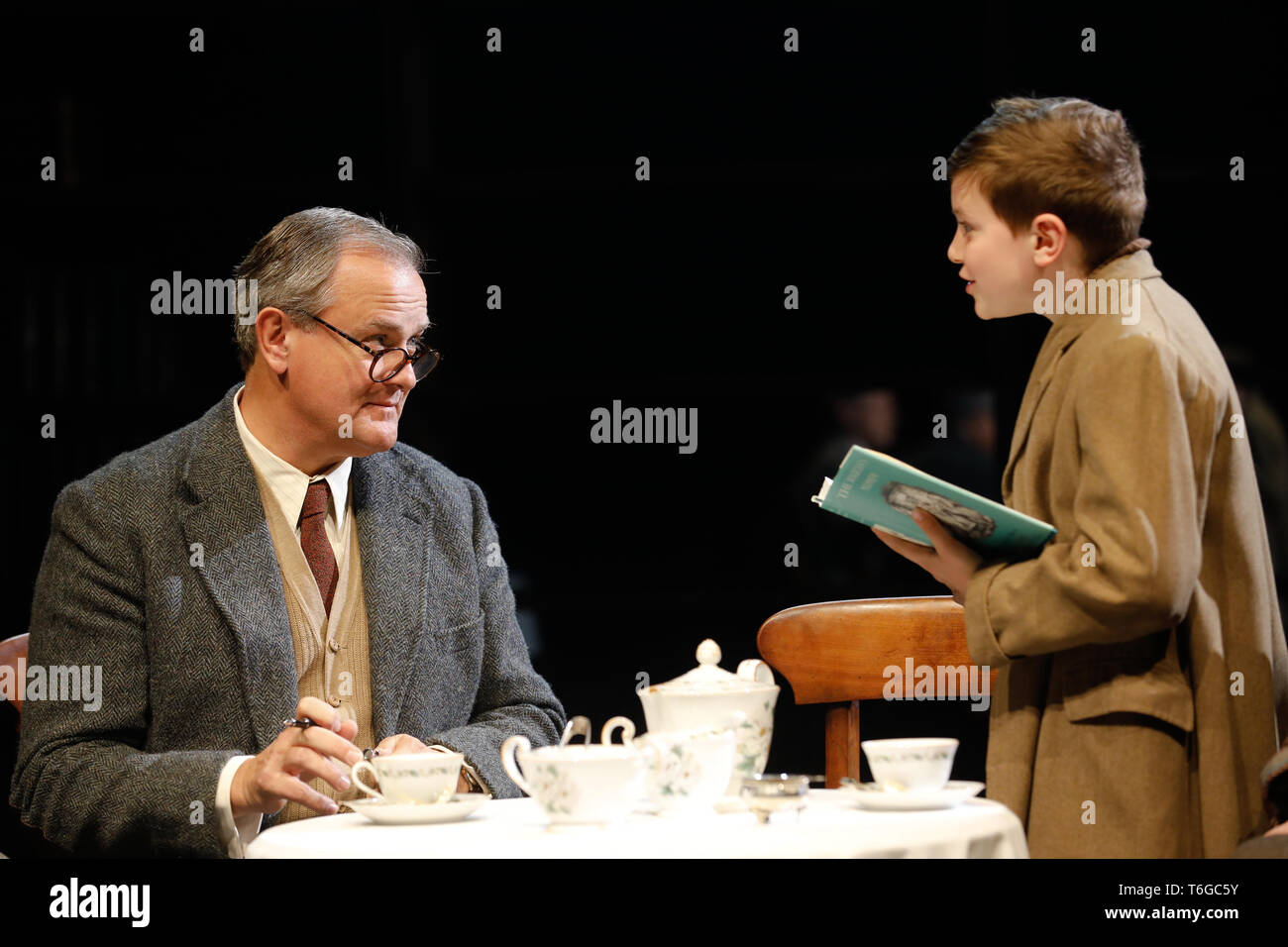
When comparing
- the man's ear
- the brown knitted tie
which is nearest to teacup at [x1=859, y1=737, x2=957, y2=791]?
the brown knitted tie

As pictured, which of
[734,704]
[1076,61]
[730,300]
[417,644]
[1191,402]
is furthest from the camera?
[730,300]

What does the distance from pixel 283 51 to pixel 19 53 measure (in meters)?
0.71

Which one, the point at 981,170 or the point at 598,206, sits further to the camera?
the point at 598,206

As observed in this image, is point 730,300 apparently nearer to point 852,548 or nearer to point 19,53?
point 852,548

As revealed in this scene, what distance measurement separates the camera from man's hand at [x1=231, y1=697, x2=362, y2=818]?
1.70 meters

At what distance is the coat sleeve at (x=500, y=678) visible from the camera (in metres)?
2.26

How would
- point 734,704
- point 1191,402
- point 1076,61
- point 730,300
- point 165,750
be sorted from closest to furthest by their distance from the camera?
point 734,704, point 1191,402, point 165,750, point 1076,61, point 730,300

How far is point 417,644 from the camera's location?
2.25m

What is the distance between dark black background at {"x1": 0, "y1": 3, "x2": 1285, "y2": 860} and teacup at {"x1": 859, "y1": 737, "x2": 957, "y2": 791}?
202 centimetres

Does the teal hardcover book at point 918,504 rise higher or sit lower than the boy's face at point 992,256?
lower

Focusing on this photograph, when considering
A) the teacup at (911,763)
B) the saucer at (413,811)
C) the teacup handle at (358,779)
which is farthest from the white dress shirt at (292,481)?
the teacup at (911,763)

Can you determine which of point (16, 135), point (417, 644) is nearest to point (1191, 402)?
point (417, 644)

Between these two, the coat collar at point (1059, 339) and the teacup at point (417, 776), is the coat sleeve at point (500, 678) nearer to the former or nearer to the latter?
the teacup at point (417, 776)

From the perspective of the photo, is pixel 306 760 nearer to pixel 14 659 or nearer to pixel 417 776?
pixel 417 776
